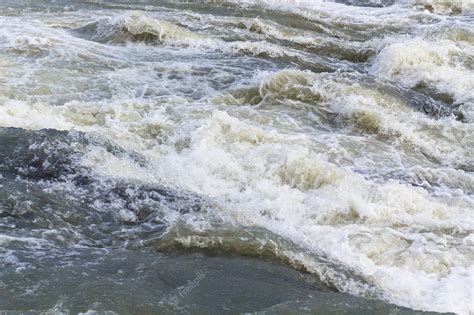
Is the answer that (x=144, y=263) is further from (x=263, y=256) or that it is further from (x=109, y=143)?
(x=109, y=143)

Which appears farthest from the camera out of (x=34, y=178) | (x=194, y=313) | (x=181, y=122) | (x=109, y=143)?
(x=181, y=122)

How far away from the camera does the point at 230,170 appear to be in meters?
6.46

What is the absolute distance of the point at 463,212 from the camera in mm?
6012

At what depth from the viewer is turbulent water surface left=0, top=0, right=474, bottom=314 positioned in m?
4.29

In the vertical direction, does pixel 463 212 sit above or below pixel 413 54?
below

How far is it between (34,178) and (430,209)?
3.66 meters

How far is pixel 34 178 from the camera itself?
564 centimetres

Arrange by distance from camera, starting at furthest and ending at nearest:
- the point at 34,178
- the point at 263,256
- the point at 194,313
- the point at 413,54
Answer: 1. the point at 413,54
2. the point at 34,178
3. the point at 263,256
4. the point at 194,313

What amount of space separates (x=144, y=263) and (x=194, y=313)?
75cm

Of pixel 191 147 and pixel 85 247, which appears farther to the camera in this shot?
pixel 191 147

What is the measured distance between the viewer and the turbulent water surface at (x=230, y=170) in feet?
14.1

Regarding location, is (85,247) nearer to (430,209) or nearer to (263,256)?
(263,256)

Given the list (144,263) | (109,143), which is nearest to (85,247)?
(144,263)

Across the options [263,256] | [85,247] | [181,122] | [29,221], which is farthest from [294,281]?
[181,122]
